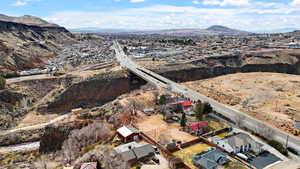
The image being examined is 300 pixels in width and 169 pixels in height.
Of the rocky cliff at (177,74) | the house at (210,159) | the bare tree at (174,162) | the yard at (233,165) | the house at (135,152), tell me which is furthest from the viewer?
the rocky cliff at (177,74)

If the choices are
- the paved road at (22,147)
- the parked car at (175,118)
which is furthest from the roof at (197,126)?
the paved road at (22,147)

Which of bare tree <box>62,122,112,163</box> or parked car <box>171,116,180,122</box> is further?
parked car <box>171,116,180,122</box>

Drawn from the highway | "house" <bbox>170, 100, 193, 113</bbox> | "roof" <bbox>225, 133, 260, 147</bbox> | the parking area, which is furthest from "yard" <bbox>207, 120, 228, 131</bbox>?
the parking area

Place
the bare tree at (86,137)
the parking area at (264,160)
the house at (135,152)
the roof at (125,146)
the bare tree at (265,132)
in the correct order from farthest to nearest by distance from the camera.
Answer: the bare tree at (86,137)
the bare tree at (265,132)
the roof at (125,146)
the parking area at (264,160)
the house at (135,152)

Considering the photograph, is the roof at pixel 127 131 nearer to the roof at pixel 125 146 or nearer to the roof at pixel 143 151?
the roof at pixel 125 146

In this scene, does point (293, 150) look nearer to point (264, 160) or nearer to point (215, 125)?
point (264, 160)

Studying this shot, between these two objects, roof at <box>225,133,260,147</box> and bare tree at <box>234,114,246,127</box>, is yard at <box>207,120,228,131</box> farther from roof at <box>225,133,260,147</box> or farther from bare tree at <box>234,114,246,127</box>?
roof at <box>225,133,260,147</box>

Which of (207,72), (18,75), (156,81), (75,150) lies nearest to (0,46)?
(18,75)
